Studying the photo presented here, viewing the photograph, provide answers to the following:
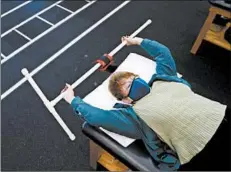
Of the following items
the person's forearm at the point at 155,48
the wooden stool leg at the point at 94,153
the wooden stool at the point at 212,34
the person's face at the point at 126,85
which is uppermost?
the person's forearm at the point at 155,48

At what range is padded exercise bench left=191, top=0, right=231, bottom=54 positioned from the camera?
1.85 meters

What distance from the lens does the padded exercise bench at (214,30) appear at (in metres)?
1.85

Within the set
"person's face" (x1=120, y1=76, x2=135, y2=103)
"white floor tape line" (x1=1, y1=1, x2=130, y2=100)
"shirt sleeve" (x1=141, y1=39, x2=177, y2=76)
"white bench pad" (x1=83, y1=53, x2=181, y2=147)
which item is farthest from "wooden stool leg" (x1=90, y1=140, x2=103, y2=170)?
"white floor tape line" (x1=1, y1=1, x2=130, y2=100)

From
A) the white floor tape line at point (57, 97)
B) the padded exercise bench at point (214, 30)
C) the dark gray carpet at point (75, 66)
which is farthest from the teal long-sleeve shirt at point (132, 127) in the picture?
the padded exercise bench at point (214, 30)

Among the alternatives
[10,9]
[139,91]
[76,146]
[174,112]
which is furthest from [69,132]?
[10,9]

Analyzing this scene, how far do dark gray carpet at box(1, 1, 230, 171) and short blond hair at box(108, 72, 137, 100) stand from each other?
0.62 metres

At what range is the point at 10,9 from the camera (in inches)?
103

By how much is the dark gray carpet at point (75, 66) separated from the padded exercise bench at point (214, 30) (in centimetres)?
15

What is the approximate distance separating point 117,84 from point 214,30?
1.37 m

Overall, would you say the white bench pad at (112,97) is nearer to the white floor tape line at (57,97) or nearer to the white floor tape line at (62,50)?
the white floor tape line at (57,97)

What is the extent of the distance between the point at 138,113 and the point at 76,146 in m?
0.75

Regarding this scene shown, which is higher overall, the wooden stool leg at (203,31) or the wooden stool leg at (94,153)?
the wooden stool leg at (203,31)

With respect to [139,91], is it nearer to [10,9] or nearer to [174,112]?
[174,112]

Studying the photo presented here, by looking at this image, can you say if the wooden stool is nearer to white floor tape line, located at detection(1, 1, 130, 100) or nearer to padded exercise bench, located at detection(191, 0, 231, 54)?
padded exercise bench, located at detection(191, 0, 231, 54)
